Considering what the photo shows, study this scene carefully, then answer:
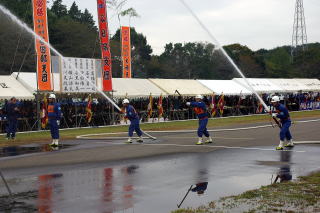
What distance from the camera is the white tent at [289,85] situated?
57375 millimetres

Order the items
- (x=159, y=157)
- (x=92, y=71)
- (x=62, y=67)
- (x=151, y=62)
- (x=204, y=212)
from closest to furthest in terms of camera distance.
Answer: (x=204, y=212) < (x=159, y=157) < (x=62, y=67) < (x=92, y=71) < (x=151, y=62)

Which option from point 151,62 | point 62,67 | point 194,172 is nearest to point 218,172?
point 194,172

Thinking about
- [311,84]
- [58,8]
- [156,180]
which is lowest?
[156,180]

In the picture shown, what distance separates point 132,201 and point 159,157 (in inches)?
250

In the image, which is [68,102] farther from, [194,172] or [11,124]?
[194,172]

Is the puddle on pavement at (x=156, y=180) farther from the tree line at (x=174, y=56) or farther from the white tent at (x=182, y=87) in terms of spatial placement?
the tree line at (x=174, y=56)

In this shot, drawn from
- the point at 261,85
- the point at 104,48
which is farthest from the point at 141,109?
the point at 261,85

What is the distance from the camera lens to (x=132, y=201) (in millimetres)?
8414

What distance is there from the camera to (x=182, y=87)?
45.5 meters

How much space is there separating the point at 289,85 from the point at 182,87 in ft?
65.1

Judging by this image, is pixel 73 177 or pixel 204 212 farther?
pixel 73 177

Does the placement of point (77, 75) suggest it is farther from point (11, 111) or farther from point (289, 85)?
point (289, 85)

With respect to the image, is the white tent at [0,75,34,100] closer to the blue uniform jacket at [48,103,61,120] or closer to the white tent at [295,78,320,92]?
the blue uniform jacket at [48,103,61,120]

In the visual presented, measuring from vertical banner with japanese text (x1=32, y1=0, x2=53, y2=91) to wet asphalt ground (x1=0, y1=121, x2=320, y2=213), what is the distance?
34.2 feet
